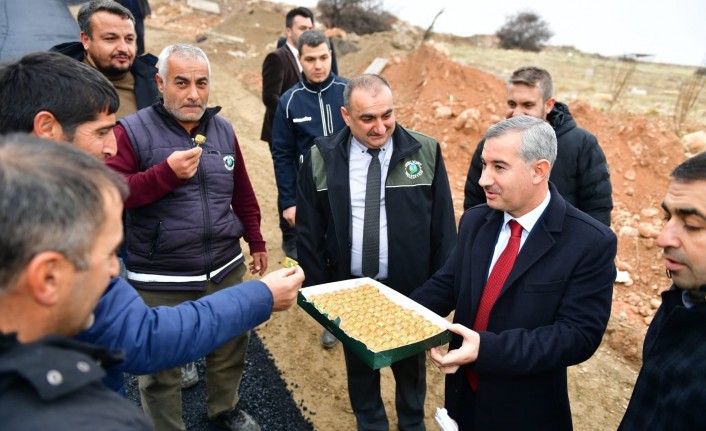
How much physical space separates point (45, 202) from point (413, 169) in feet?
7.99

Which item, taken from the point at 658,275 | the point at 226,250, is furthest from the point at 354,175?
the point at 658,275

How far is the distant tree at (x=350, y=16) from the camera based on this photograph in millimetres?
22188

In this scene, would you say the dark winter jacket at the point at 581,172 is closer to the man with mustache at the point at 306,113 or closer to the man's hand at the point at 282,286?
the man with mustache at the point at 306,113

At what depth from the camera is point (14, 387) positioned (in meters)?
1.04

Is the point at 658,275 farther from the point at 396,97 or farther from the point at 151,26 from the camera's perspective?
the point at 151,26

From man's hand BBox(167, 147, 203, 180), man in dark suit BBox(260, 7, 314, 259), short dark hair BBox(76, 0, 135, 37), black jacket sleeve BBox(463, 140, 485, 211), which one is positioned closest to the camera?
man's hand BBox(167, 147, 203, 180)

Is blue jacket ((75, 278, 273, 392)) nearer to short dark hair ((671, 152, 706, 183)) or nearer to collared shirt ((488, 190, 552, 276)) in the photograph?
collared shirt ((488, 190, 552, 276))

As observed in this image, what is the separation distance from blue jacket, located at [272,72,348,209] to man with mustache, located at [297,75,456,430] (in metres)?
1.52

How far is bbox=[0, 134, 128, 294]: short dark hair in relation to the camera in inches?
42.5

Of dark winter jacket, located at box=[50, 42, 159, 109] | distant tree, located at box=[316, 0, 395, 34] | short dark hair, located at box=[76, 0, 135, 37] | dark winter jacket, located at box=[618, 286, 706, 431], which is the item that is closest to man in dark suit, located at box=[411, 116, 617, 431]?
dark winter jacket, located at box=[618, 286, 706, 431]

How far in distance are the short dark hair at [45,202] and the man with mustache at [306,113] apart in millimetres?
3550

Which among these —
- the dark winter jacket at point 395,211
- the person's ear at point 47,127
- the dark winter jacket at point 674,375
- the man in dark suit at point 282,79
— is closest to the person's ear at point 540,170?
the dark winter jacket at point 674,375

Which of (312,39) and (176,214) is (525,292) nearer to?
(176,214)

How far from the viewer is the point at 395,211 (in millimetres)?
3217
